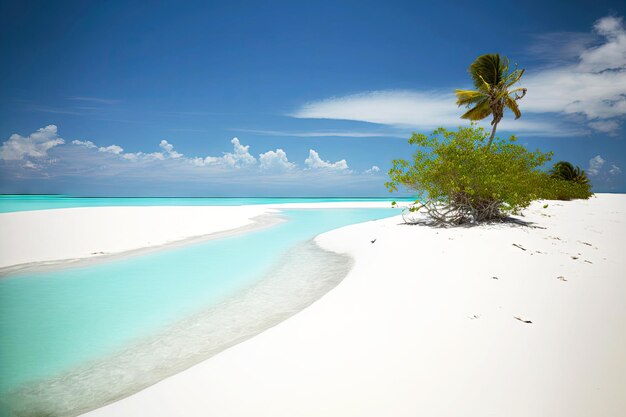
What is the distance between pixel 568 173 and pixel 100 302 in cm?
3445

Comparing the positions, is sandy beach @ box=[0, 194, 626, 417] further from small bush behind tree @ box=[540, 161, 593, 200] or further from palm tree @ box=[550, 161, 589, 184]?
palm tree @ box=[550, 161, 589, 184]

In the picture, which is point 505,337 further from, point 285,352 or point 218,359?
point 218,359

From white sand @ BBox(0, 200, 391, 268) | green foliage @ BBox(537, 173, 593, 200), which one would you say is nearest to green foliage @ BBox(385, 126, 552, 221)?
white sand @ BBox(0, 200, 391, 268)

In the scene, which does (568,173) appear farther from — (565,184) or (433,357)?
(433,357)

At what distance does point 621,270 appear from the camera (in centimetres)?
516

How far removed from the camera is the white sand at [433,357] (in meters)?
2.13

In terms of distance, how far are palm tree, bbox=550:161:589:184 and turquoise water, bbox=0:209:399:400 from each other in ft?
97.8

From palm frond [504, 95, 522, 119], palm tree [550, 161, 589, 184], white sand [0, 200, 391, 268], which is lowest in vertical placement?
white sand [0, 200, 391, 268]

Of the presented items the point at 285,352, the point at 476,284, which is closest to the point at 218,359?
the point at 285,352

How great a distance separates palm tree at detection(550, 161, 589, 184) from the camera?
26781 millimetres

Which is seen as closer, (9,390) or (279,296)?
(9,390)

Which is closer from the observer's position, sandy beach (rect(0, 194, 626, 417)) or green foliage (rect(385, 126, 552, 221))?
sandy beach (rect(0, 194, 626, 417))

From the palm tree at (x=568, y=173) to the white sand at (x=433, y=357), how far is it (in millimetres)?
27900

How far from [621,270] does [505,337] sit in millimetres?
3959
